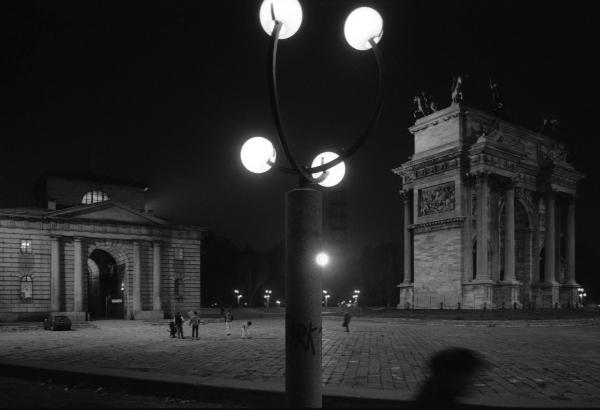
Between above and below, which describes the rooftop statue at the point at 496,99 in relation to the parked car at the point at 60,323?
above

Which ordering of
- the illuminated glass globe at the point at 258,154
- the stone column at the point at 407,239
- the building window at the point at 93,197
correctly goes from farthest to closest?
the building window at the point at 93,197, the stone column at the point at 407,239, the illuminated glass globe at the point at 258,154

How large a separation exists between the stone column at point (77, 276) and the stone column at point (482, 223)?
3824 cm

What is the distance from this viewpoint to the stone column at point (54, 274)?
4994cm

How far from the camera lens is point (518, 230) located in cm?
5688

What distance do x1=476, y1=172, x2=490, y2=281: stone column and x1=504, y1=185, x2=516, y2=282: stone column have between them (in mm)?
2593

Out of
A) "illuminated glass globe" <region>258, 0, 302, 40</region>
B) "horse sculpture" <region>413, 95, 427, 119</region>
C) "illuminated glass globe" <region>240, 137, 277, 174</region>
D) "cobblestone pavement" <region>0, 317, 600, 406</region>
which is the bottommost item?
"cobblestone pavement" <region>0, 317, 600, 406</region>

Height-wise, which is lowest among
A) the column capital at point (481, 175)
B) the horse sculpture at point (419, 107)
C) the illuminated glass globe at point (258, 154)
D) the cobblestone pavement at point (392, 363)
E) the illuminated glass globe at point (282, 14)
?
the cobblestone pavement at point (392, 363)

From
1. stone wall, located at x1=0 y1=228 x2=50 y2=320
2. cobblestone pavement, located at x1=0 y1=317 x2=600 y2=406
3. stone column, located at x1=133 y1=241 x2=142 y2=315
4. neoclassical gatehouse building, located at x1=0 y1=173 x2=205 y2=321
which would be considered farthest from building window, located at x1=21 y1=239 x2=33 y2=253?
cobblestone pavement, located at x1=0 y1=317 x2=600 y2=406

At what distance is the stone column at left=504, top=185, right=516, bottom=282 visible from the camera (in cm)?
4906

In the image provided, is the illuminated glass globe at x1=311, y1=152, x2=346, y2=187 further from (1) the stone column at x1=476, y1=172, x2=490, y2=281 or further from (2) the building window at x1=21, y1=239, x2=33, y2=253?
(2) the building window at x1=21, y1=239, x2=33, y2=253

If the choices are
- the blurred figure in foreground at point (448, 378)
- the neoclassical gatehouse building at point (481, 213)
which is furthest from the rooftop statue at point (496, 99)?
the blurred figure in foreground at point (448, 378)

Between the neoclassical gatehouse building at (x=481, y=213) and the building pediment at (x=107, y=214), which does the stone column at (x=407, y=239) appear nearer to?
the neoclassical gatehouse building at (x=481, y=213)

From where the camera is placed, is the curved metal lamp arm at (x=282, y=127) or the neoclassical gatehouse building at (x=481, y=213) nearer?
the curved metal lamp arm at (x=282, y=127)

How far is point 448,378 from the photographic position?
405 centimetres
